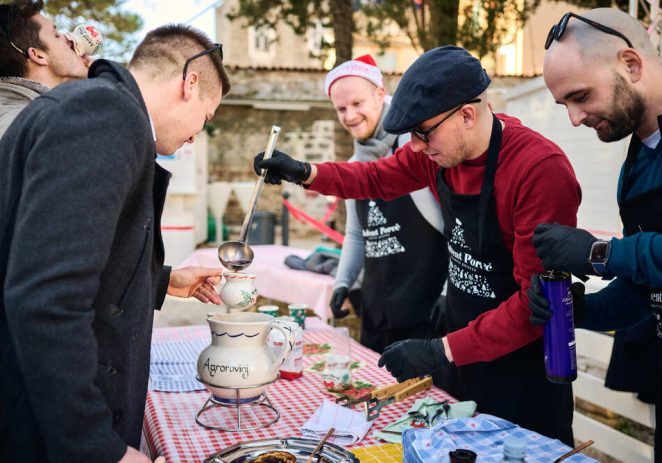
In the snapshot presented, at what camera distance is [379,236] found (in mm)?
3090

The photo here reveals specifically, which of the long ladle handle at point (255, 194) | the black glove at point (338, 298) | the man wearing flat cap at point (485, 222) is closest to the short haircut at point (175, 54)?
the long ladle handle at point (255, 194)

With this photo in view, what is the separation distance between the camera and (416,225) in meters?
2.94

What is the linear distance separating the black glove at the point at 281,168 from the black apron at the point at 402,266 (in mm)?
685

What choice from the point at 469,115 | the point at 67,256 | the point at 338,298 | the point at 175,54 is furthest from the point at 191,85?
the point at 338,298

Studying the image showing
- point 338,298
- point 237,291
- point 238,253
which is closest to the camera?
point 237,291

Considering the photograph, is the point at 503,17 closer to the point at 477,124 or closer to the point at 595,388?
the point at 595,388

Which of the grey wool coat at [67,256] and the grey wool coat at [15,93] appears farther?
the grey wool coat at [15,93]

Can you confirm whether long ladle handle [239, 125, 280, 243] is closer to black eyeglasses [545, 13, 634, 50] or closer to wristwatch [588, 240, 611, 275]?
black eyeglasses [545, 13, 634, 50]

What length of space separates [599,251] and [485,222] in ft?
1.57

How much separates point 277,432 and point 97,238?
0.90m

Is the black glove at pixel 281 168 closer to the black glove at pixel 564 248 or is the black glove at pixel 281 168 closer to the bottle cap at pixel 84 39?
the bottle cap at pixel 84 39

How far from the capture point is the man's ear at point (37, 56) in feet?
7.98

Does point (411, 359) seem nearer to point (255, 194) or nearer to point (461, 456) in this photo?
point (461, 456)

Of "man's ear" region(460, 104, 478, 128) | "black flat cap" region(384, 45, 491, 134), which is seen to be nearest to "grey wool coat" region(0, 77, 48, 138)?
"black flat cap" region(384, 45, 491, 134)
